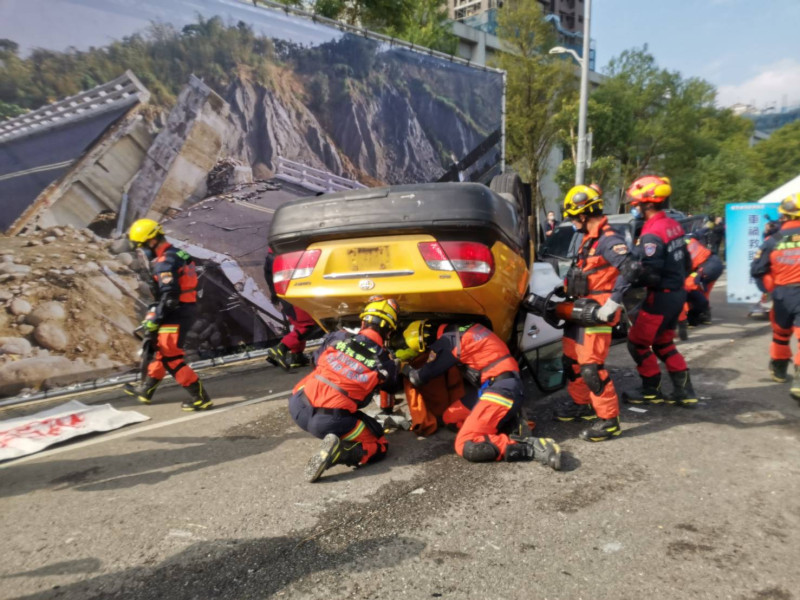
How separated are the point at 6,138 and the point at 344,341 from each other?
4.18m

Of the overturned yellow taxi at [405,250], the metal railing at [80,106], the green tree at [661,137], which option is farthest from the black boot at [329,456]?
the green tree at [661,137]

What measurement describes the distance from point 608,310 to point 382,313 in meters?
1.58

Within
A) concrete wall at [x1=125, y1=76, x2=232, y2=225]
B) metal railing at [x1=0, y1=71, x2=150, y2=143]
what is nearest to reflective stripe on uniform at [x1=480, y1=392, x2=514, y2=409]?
concrete wall at [x1=125, y1=76, x2=232, y2=225]

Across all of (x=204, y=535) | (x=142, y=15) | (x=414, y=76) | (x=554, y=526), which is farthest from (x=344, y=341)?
(x=414, y=76)

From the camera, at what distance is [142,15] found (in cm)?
596

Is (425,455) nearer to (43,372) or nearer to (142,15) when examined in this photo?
(43,372)

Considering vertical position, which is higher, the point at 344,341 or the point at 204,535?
the point at 344,341

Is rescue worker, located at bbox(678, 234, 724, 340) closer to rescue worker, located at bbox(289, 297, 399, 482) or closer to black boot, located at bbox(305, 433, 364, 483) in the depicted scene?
rescue worker, located at bbox(289, 297, 399, 482)

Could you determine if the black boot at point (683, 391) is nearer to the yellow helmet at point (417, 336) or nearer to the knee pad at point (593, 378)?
the knee pad at point (593, 378)

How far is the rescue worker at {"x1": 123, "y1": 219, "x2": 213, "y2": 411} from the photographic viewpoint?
497cm

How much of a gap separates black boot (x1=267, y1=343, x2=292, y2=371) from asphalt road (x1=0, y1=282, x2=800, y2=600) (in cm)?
206

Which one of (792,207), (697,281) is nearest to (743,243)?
(697,281)

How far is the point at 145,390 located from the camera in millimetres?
5223

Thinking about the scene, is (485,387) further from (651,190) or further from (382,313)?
(651,190)
